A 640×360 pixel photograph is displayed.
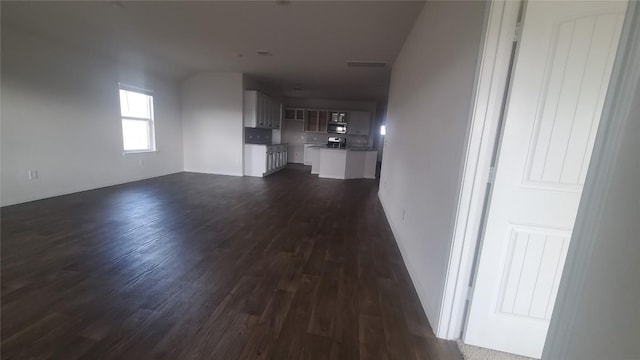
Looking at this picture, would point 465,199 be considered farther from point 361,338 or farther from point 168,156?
point 168,156

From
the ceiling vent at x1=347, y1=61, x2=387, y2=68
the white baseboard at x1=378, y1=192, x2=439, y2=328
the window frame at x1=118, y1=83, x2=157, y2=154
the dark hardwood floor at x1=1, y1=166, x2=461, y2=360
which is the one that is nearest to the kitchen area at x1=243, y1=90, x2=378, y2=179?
the window frame at x1=118, y1=83, x2=157, y2=154

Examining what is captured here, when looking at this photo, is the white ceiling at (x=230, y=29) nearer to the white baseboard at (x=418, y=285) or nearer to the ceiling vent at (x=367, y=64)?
the ceiling vent at (x=367, y=64)

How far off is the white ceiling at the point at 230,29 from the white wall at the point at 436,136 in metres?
0.80

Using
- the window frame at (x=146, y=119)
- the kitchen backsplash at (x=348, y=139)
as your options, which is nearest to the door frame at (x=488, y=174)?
the window frame at (x=146, y=119)

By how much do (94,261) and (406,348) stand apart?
277 centimetres

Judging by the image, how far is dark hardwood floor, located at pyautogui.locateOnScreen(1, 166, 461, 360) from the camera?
157 cm

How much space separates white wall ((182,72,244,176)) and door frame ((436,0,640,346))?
635 centimetres

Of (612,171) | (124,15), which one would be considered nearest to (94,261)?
(124,15)

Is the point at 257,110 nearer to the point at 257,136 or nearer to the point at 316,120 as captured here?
the point at 257,136

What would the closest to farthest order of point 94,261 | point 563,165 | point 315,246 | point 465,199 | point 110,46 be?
point 563,165 < point 465,199 < point 94,261 < point 315,246 < point 110,46

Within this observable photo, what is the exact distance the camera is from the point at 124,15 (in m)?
3.43

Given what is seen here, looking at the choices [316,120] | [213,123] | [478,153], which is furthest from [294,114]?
[478,153]

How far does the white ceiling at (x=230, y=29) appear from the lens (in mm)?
3092

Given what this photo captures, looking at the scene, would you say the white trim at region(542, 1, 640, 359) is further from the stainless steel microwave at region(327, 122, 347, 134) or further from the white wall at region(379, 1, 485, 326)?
the stainless steel microwave at region(327, 122, 347, 134)
